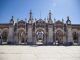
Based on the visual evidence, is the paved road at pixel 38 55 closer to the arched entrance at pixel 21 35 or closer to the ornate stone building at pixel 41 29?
the ornate stone building at pixel 41 29

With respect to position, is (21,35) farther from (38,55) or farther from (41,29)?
(38,55)

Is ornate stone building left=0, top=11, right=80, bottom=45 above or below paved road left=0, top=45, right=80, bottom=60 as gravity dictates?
above

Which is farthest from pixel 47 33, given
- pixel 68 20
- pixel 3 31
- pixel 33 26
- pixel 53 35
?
pixel 3 31

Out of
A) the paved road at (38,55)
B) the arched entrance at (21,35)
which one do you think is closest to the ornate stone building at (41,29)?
the arched entrance at (21,35)

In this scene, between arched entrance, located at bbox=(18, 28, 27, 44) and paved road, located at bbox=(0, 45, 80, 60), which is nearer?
paved road, located at bbox=(0, 45, 80, 60)

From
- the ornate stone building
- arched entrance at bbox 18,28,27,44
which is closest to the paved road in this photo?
the ornate stone building

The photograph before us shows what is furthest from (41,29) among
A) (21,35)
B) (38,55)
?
(38,55)

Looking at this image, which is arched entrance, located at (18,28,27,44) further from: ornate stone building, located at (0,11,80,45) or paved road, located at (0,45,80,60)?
paved road, located at (0,45,80,60)

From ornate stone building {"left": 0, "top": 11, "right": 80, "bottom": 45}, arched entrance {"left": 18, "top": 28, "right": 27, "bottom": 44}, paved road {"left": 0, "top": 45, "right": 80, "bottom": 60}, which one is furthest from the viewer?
arched entrance {"left": 18, "top": 28, "right": 27, "bottom": 44}

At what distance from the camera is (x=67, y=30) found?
1252 inches

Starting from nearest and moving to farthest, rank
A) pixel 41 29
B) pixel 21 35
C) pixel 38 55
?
pixel 38 55 < pixel 41 29 < pixel 21 35

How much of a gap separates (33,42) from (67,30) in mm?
8121

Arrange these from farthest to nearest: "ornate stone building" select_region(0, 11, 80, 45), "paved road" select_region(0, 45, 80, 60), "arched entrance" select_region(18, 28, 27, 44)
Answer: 1. "arched entrance" select_region(18, 28, 27, 44)
2. "ornate stone building" select_region(0, 11, 80, 45)
3. "paved road" select_region(0, 45, 80, 60)

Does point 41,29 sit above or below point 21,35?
above
